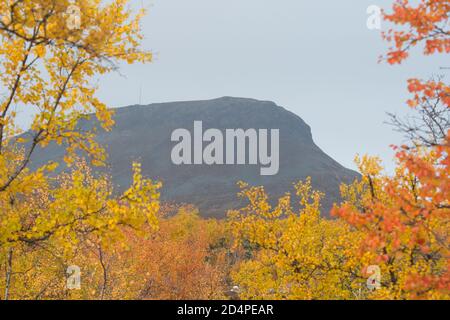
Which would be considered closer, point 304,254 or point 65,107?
point 65,107

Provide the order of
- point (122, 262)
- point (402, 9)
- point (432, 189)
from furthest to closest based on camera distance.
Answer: point (122, 262) < point (402, 9) < point (432, 189)

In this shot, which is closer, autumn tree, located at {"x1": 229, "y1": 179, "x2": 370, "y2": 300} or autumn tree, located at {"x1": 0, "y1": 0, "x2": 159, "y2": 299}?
autumn tree, located at {"x1": 0, "y1": 0, "x2": 159, "y2": 299}

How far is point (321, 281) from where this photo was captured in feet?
52.7

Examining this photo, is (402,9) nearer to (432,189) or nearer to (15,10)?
(432,189)

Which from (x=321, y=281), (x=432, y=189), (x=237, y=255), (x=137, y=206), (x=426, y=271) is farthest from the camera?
(x=237, y=255)

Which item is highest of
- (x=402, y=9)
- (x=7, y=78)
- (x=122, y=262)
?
(x=402, y=9)

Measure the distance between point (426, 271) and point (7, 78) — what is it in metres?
13.1

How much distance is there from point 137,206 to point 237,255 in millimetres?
75035

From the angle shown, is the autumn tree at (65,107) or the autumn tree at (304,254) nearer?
the autumn tree at (65,107)
